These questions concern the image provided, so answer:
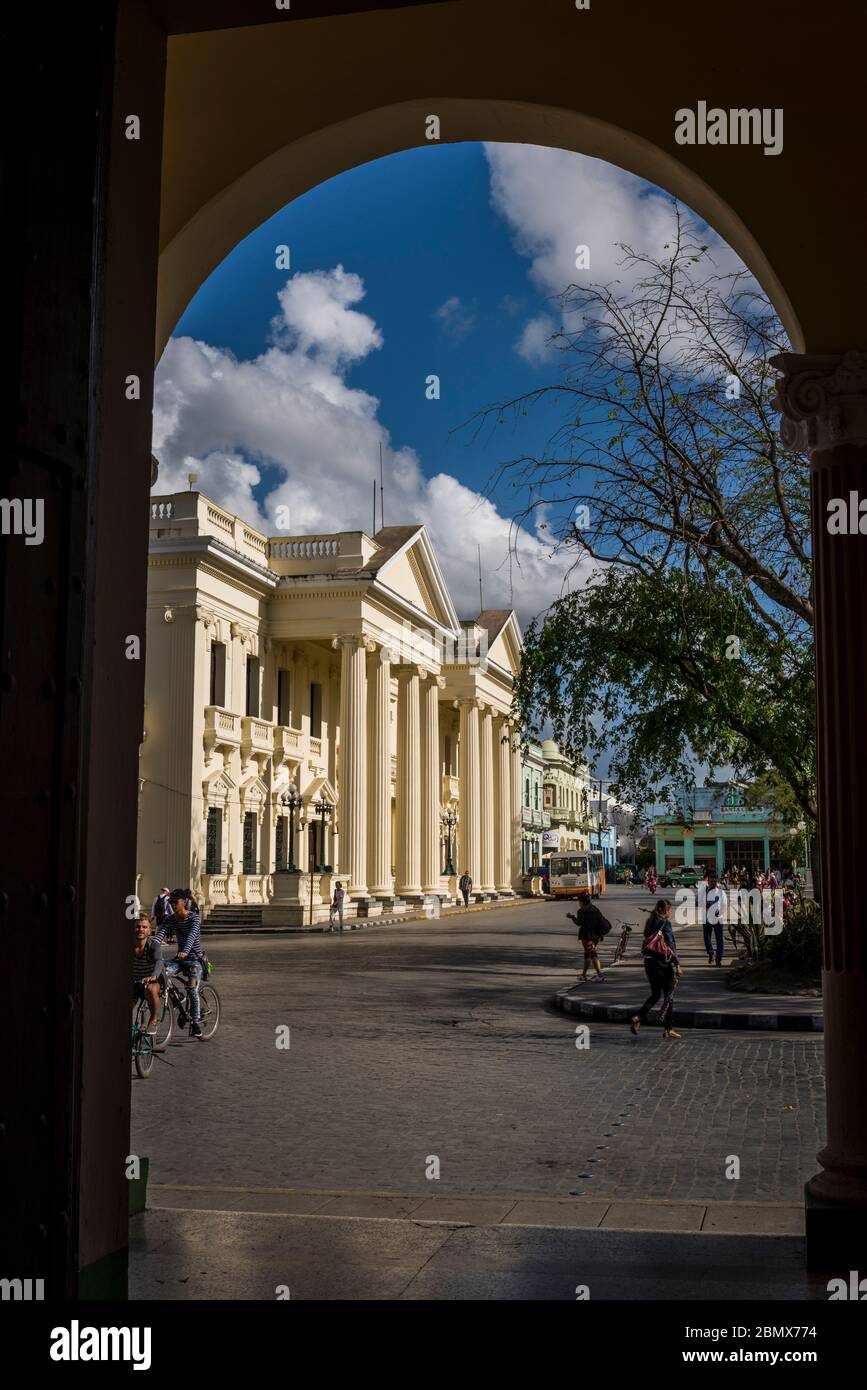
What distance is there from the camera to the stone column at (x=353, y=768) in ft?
129

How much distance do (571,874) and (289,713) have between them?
23572 millimetres

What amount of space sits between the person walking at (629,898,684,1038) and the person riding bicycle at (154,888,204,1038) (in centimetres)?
454

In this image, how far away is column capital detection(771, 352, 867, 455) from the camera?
5176 mm

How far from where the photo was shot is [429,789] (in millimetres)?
48469

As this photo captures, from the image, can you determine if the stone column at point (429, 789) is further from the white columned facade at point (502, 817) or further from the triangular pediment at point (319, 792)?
the white columned facade at point (502, 817)

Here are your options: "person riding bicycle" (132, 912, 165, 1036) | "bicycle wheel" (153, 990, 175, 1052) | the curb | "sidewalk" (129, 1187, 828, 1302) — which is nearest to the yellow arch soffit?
"sidewalk" (129, 1187, 828, 1302)

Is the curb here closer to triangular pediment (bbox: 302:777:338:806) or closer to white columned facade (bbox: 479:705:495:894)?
triangular pediment (bbox: 302:777:338:806)

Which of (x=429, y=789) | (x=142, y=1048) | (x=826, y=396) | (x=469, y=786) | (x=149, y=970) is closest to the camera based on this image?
(x=826, y=396)

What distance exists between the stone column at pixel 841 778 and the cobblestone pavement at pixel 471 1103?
6.21 feet

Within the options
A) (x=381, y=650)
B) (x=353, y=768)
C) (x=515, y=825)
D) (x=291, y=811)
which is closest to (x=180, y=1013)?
(x=291, y=811)

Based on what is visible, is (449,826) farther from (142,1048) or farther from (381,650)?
(142,1048)

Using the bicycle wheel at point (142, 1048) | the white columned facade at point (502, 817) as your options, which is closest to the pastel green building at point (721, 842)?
the white columned facade at point (502, 817)
